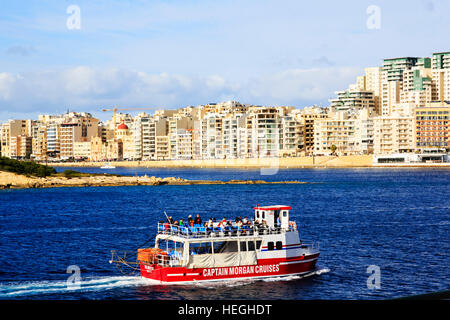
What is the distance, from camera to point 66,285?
114ft

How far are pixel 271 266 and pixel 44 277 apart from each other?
13317 millimetres

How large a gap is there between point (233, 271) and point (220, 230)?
236 centimetres

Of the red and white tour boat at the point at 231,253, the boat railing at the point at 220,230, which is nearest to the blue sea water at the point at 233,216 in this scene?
the red and white tour boat at the point at 231,253

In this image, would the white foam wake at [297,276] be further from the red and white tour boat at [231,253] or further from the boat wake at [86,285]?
the red and white tour boat at [231,253]

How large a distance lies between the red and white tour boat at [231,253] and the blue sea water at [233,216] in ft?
2.56

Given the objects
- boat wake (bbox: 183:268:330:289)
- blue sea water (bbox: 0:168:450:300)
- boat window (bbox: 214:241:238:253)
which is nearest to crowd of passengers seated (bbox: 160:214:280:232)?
boat window (bbox: 214:241:238:253)

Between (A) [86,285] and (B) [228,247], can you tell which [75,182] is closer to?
(A) [86,285]

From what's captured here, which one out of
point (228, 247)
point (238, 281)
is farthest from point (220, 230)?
point (238, 281)

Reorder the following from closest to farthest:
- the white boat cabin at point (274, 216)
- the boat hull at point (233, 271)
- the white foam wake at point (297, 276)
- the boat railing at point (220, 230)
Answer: the boat hull at point (233, 271), the boat railing at point (220, 230), the white foam wake at point (297, 276), the white boat cabin at point (274, 216)

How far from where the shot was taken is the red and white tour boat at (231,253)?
34.7 meters

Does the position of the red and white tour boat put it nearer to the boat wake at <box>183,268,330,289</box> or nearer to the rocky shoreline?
the boat wake at <box>183,268,330,289</box>

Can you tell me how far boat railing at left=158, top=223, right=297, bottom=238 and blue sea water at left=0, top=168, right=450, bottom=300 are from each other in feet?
8.99

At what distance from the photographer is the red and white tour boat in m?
34.7

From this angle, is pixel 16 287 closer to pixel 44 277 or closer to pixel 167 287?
pixel 44 277
